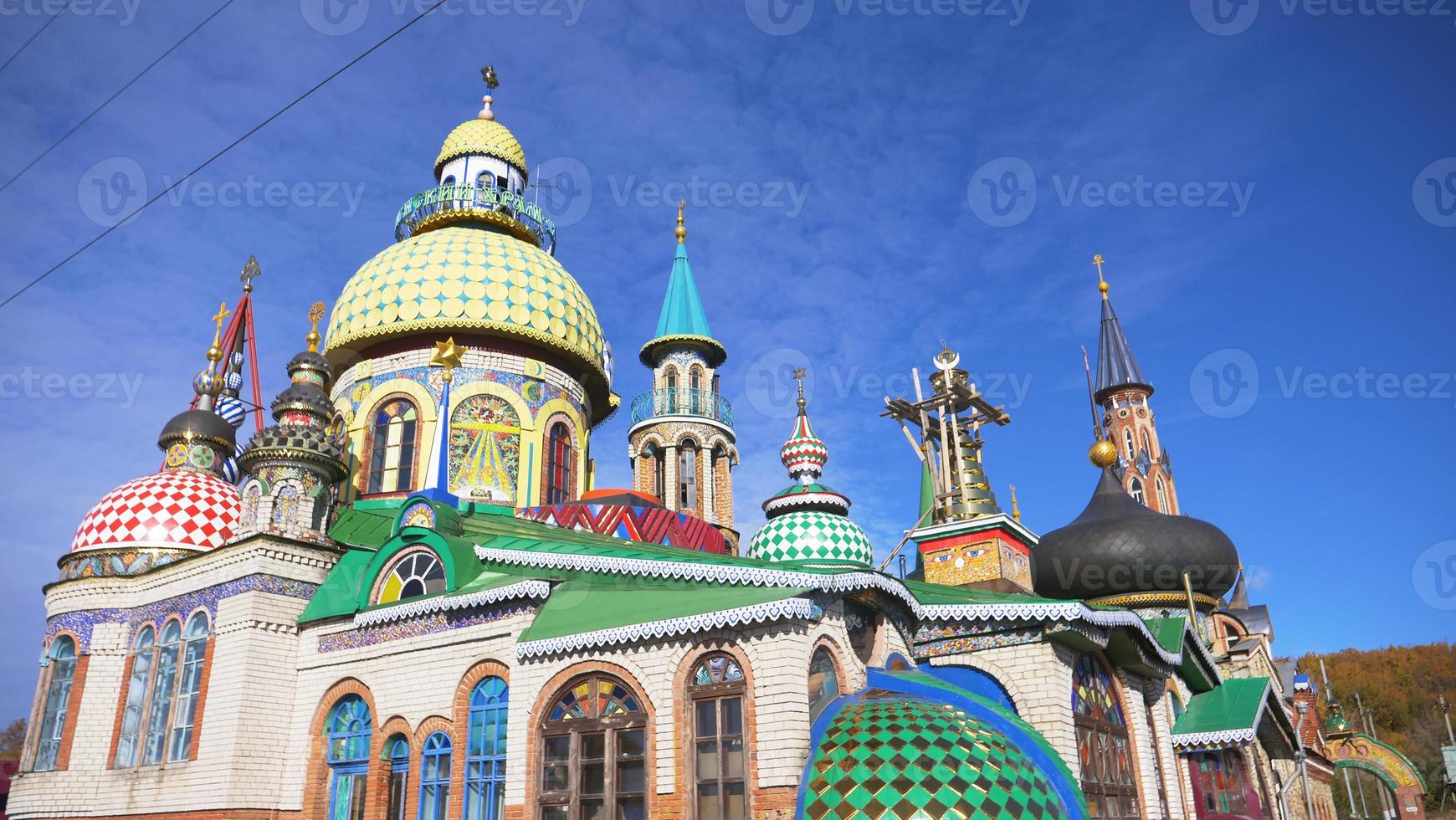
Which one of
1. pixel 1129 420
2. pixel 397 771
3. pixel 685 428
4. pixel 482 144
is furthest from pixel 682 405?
pixel 1129 420

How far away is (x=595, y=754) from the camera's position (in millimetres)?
9898

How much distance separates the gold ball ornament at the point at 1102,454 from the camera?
896 inches

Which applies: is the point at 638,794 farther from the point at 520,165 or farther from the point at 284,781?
the point at 520,165

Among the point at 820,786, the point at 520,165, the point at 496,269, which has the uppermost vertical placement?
the point at 520,165

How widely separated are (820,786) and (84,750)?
1100 cm

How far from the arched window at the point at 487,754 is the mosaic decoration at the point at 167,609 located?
3.73 m

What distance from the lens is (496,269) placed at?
19.3 meters

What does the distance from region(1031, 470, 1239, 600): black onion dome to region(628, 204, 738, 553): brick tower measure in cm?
715

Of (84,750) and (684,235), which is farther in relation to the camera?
(684,235)

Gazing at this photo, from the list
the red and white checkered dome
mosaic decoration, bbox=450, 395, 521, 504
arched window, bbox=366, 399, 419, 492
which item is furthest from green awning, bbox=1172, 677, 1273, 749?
the red and white checkered dome

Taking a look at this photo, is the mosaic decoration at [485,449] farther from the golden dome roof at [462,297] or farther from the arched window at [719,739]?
the arched window at [719,739]

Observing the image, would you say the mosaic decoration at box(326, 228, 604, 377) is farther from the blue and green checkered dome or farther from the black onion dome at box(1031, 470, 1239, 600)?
the black onion dome at box(1031, 470, 1239, 600)

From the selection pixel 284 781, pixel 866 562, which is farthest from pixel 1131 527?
pixel 284 781

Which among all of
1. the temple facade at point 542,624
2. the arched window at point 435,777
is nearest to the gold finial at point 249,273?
the temple facade at point 542,624
